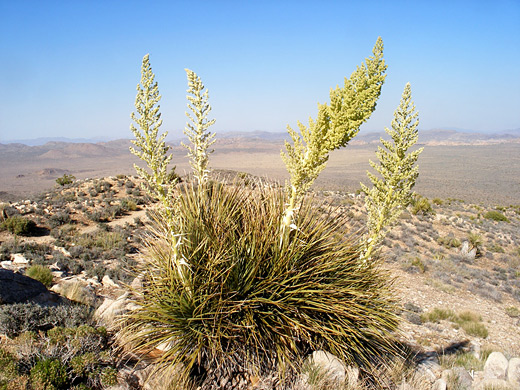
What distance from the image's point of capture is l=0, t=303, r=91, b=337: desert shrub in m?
3.92

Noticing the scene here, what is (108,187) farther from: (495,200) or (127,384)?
(495,200)

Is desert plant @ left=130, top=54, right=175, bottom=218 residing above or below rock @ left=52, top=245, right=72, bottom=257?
above

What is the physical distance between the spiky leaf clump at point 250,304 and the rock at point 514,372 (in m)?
2.67

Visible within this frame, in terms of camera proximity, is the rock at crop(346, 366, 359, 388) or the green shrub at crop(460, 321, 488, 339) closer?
the rock at crop(346, 366, 359, 388)

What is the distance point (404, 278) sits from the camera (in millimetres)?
10766

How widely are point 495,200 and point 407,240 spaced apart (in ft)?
98.0

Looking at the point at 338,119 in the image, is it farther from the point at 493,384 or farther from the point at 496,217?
the point at 496,217

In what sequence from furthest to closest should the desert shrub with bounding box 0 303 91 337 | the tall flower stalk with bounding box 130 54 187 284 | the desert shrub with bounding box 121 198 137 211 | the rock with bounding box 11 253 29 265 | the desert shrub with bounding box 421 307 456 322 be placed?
the desert shrub with bounding box 121 198 137 211 → the desert shrub with bounding box 421 307 456 322 → the rock with bounding box 11 253 29 265 → the desert shrub with bounding box 0 303 91 337 → the tall flower stalk with bounding box 130 54 187 284

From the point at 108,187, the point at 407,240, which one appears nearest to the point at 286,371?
the point at 407,240

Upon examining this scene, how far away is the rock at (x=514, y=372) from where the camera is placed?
194 inches

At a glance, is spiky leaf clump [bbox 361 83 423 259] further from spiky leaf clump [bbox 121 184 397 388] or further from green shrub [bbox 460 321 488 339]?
green shrub [bbox 460 321 488 339]

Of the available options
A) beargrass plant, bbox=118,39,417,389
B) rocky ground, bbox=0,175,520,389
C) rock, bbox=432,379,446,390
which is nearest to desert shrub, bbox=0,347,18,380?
rocky ground, bbox=0,175,520,389

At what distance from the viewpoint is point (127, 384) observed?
3.38 meters

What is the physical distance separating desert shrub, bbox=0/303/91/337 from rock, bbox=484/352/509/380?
606cm
